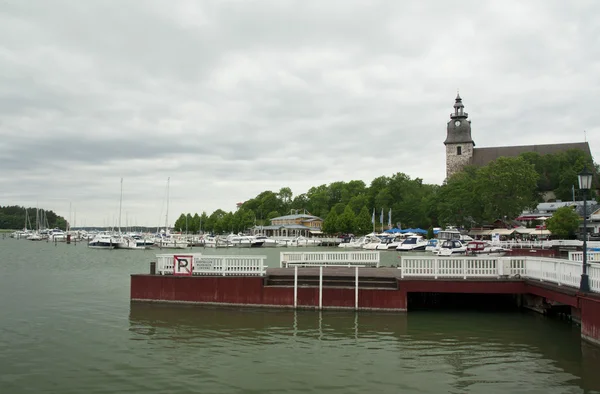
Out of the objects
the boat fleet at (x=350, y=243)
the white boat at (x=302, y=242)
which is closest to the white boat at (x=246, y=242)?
the boat fleet at (x=350, y=243)

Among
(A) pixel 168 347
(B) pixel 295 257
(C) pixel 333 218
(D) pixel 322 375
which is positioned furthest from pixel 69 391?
(C) pixel 333 218

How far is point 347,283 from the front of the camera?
2119cm

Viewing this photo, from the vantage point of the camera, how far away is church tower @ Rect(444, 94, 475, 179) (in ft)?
413

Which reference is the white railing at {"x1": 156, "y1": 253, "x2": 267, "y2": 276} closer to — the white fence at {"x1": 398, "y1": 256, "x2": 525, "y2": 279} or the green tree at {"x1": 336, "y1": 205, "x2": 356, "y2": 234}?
the white fence at {"x1": 398, "y1": 256, "x2": 525, "y2": 279}

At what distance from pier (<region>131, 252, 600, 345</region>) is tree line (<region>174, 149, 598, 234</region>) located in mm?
66725

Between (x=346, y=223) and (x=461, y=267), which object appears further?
(x=346, y=223)

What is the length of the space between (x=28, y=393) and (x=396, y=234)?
297ft

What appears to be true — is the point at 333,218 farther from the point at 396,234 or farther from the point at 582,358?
the point at 582,358

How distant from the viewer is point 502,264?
20297 mm

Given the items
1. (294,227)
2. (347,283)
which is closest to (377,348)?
(347,283)

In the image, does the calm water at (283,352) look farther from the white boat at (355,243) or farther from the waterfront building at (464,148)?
the waterfront building at (464,148)

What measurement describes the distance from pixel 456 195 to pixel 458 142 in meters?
35.6

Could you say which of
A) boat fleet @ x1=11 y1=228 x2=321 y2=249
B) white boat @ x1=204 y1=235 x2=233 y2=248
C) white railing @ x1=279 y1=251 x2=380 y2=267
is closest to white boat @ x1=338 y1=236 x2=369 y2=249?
boat fleet @ x1=11 y1=228 x2=321 y2=249

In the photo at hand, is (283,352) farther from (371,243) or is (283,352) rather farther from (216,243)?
(216,243)
